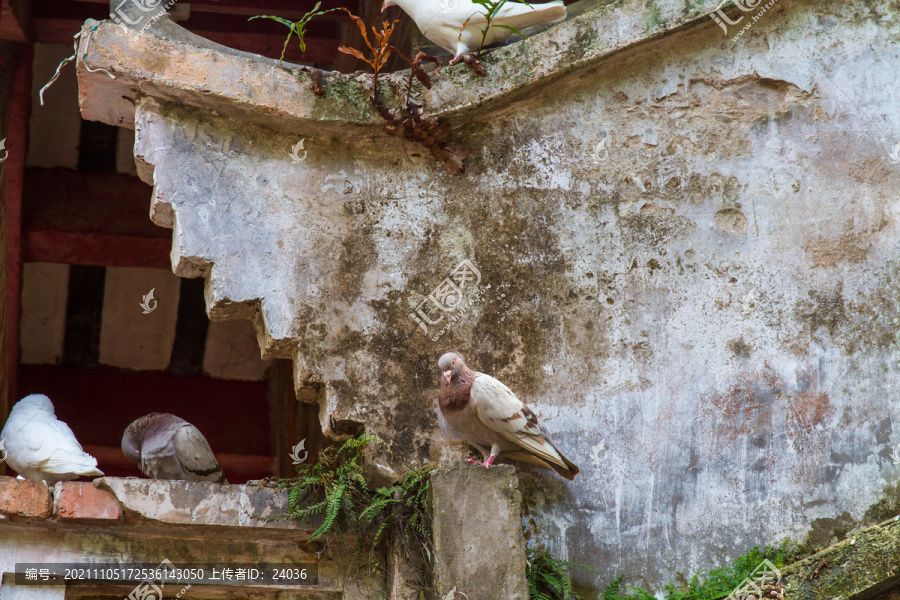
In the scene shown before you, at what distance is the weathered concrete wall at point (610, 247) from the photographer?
443cm

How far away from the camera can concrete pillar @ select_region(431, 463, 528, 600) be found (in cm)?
387

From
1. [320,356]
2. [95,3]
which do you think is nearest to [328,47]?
[95,3]

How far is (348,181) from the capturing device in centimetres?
472

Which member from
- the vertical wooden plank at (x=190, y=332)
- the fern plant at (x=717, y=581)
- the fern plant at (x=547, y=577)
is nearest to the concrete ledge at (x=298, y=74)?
the fern plant at (x=547, y=577)

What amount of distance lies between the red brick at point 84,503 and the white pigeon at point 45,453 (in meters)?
0.24

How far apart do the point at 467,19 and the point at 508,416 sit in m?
2.09

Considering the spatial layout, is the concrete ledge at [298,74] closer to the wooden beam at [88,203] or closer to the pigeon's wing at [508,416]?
the pigeon's wing at [508,416]

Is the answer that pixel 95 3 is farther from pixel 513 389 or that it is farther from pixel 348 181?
pixel 513 389

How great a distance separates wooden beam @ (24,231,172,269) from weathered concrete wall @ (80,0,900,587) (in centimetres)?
338

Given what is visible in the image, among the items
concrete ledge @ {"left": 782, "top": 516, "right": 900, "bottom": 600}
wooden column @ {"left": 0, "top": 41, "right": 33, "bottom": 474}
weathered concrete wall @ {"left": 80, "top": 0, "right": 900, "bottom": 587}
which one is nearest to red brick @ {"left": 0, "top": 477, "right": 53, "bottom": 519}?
weathered concrete wall @ {"left": 80, "top": 0, "right": 900, "bottom": 587}

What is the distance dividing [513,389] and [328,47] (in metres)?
4.64

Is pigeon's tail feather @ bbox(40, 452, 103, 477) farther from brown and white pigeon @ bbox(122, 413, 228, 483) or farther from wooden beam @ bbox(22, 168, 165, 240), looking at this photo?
wooden beam @ bbox(22, 168, 165, 240)

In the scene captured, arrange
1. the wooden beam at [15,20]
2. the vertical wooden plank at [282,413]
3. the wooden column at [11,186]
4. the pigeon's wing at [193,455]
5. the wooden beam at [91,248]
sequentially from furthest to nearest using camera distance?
1. the wooden beam at [91,248]
2. the vertical wooden plank at [282,413]
3. the wooden column at [11,186]
4. the wooden beam at [15,20]
5. the pigeon's wing at [193,455]

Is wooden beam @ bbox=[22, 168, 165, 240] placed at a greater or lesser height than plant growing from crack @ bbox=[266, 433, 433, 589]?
greater
